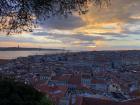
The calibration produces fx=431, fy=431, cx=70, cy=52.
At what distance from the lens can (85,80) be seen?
62.6m

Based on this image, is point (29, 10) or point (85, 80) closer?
point (29, 10)

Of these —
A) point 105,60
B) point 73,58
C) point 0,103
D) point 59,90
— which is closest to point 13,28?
point 0,103

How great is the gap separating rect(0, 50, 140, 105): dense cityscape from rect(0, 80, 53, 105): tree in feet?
4.28

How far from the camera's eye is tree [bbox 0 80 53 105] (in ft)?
26.2

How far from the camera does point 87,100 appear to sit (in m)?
37.5

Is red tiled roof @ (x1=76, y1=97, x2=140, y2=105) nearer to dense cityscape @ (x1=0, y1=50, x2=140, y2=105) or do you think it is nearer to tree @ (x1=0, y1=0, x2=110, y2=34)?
dense cityscape @ (x1=0, y1=50, x2=140, y2=105)

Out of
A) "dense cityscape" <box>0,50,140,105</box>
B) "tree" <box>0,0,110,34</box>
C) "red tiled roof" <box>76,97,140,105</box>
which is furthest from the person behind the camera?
"dense cityscape" <box>0,50,140,105</box>

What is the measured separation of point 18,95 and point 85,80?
5464cm

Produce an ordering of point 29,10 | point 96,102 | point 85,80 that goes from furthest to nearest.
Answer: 1. point 85,80
2. point 96,102
3. point 29,10

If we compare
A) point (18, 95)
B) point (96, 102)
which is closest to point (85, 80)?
point (96, 102)

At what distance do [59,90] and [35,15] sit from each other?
36.9 meters

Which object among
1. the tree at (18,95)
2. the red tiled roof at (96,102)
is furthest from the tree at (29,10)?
the red tiled roof at (96,102)

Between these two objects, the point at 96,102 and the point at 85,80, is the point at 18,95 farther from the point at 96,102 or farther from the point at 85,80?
the point at 85,80

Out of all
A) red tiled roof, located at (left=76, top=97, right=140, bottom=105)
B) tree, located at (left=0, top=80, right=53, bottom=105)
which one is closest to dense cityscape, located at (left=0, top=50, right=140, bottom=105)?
red tiled roof, located at (left=76, top=97, right=140, bottom=105)
